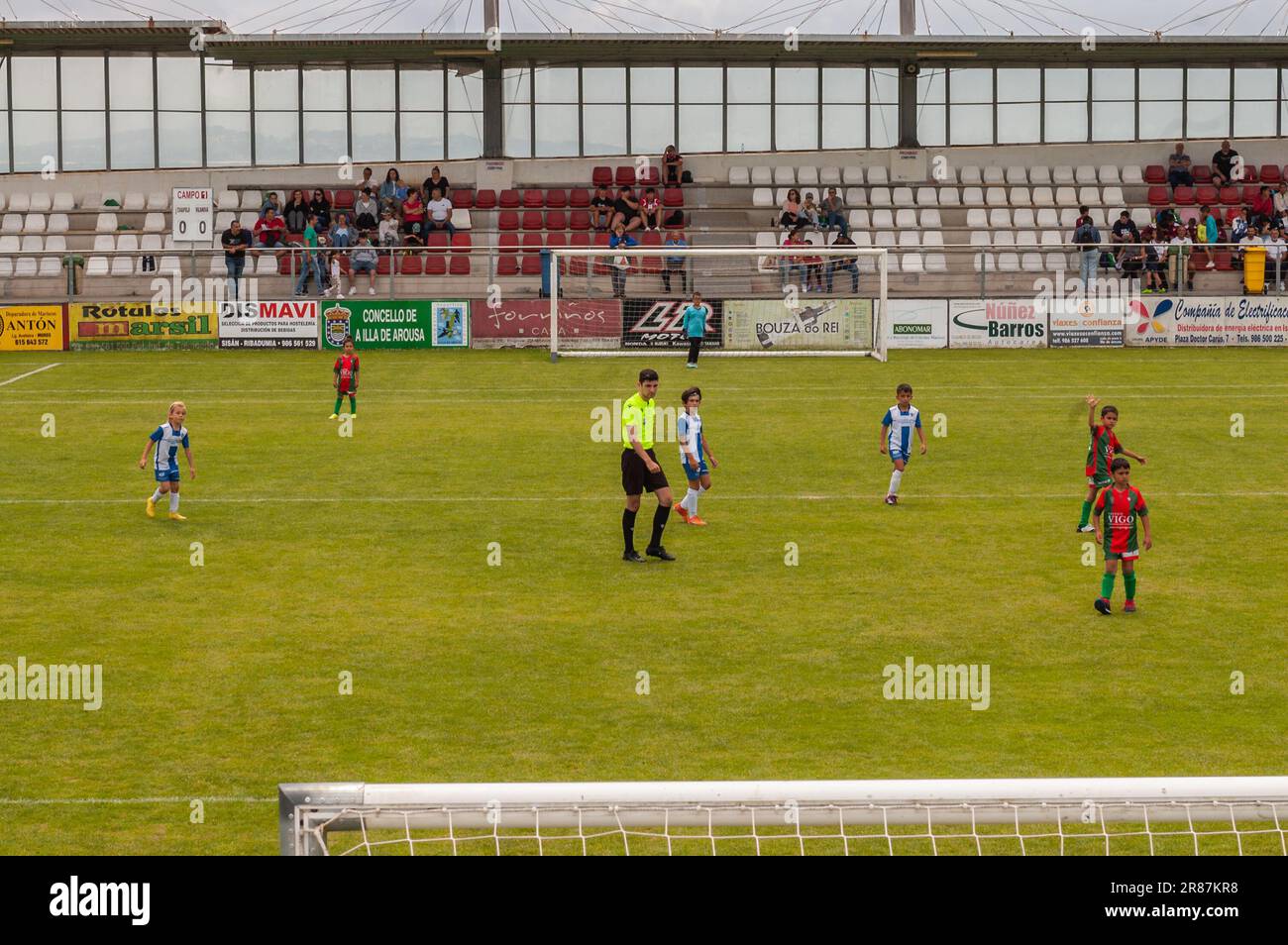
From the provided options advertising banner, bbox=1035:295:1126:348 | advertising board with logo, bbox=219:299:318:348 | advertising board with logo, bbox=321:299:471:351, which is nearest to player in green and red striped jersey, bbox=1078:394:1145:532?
advertising banner, bbox=1035:295:1126:348

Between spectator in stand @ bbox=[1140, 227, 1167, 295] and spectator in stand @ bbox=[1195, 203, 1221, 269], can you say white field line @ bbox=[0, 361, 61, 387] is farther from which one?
spectator in stand @ bbox=[1195, 203, 1221, 269]

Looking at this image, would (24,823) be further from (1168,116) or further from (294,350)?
(1168,116)

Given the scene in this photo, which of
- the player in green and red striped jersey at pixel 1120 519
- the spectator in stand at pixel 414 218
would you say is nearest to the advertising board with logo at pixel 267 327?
the spectator in stand at pixel 414 218

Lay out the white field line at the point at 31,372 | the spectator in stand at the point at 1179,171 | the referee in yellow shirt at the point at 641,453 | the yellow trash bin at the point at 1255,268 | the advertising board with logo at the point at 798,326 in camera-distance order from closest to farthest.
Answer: the referee in yellow shirt at the point at 641,453 → the white field line at the point at 31,372 → the advertising board with logo at the point at 798,326 → the yellow trash bin at the point at 1255,268 → the spectator in stand at the point at 1179,171

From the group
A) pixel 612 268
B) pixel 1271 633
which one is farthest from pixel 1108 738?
pixel 612 268

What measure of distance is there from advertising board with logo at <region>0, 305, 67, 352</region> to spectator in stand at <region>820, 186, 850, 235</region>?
64.7 feet

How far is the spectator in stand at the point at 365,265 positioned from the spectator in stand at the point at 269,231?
349 centimetres

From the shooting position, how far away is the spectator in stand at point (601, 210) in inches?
1781

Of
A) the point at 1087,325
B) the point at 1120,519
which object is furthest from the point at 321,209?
the point at 1120,519

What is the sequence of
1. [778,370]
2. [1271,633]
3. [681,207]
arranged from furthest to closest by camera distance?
1. [681,207]
2. [778,370]
3. [1271,633]

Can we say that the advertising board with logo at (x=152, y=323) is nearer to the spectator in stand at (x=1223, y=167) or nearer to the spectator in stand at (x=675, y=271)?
the spectator in stand at (x=675, y=271)

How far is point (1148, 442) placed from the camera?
27047 mm

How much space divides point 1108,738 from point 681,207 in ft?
120

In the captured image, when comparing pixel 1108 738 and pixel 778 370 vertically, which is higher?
pixel 778 370
